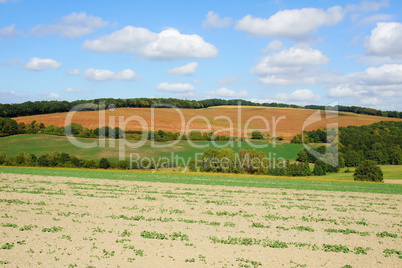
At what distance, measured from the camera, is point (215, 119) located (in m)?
101

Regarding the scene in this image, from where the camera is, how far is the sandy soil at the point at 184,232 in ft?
38.3

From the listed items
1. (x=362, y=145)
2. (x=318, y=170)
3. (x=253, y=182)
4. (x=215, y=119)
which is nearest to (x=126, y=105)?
(x=215, y=119)

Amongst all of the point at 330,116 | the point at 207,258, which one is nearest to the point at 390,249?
the point at 207,258

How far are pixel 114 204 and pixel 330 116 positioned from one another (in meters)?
98.3

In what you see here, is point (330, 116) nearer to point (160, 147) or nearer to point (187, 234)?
point (160, 147)

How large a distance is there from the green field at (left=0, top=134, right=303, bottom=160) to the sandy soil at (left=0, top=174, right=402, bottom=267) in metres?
48.7

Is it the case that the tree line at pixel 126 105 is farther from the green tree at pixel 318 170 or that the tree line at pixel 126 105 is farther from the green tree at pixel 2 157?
the green tree at pixel 318 170

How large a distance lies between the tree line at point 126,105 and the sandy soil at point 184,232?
78.7 m

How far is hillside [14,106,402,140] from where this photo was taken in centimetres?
8781

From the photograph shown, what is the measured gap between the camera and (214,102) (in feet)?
461

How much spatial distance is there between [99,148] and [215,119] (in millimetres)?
36201

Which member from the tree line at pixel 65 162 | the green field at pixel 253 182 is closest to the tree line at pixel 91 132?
the tree line at pixel 65 162

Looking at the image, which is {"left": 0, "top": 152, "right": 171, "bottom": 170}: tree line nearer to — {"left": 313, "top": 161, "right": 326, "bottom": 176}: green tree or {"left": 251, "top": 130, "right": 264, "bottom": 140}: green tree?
{"left": 251, "top": 130, "right": 264, "bottom": 140}: green tree

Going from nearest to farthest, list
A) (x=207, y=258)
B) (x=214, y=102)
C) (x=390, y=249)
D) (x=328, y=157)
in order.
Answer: (x=207, y=258) → (x=390, y=249) → (x=328, y=157) → (x=214, y=102)
